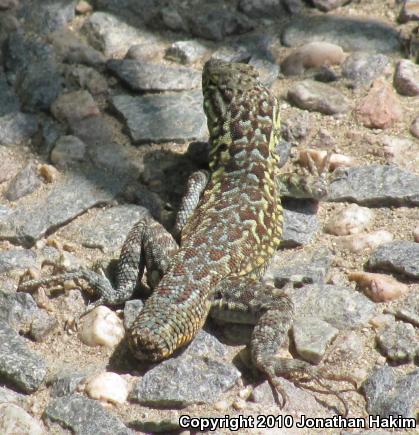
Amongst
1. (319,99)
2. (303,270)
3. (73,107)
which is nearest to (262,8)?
(319,99)

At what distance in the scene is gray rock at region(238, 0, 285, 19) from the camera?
845 centimetres

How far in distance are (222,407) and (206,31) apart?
424 centimetres

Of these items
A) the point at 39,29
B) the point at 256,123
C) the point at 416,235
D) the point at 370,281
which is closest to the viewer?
the point at 370,281

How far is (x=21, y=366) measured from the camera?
5309 millimetres

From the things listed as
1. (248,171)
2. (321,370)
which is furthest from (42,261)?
(321,370)

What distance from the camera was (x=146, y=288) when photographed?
6.24m

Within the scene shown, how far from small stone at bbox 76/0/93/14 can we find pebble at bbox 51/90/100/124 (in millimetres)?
1184

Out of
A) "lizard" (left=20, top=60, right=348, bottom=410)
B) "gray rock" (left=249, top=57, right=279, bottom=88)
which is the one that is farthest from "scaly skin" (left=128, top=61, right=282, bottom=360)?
"gray rock" (left=249, top=57, right=279, bottom=88)

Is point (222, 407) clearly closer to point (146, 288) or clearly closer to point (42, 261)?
point (146, 288)

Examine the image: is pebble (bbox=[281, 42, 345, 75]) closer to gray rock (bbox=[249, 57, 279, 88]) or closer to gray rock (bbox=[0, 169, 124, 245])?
gray rock (bbox=[249, 57, 279, 88])

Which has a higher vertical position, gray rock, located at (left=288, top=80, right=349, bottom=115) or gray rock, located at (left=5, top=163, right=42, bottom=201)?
gray rock, located at (left=288, top=80, right=349, bottom=115)

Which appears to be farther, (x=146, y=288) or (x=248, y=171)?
(x=248, y=171)

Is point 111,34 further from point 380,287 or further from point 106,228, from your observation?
point 380,287

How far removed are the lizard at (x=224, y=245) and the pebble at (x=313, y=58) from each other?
871 millimetres
